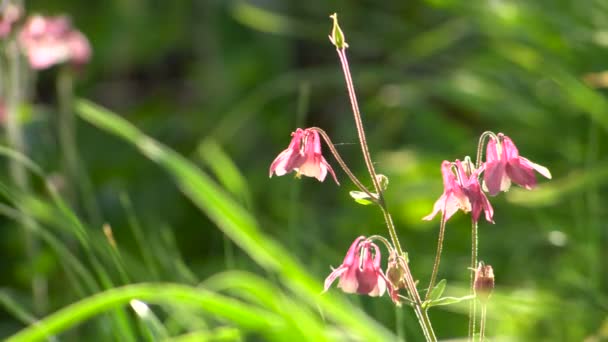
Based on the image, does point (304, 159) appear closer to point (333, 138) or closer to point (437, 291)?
point (437, 291)

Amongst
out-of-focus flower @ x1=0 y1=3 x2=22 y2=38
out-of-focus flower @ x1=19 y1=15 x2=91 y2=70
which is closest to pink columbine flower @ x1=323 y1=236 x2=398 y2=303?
out-of-focus flower @ x1=0 y1=3 x2=22 y2=38

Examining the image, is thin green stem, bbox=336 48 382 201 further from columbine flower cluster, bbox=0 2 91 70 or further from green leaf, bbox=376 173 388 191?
columbine flower cluster, bbox=0 2 91 70

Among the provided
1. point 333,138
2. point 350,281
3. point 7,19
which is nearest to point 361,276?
point 350,281

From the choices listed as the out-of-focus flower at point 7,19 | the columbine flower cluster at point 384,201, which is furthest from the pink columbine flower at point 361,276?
the out-of-focus flower at point 7,19

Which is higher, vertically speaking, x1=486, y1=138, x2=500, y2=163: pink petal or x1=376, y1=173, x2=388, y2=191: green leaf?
x1=486, y1=138, x2=500, y2=163: pink petal

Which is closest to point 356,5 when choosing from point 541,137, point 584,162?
point 541,137
